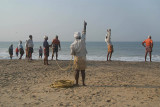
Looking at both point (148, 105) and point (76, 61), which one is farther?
point (76, 61)

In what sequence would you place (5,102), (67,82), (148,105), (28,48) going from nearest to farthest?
(148,105)
(5,102)
(67,82)
(28,48)

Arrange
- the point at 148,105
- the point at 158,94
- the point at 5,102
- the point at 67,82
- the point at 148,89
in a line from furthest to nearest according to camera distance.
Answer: the point at 67,82
the point at 148,89
the point at 158,94
the point at 5,102
the point at 148,105

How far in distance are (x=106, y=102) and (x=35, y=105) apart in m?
1.75

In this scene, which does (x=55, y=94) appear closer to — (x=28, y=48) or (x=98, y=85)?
(x=98, y=85)

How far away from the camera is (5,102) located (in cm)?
444

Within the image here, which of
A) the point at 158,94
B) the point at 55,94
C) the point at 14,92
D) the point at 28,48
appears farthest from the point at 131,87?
the point at 28,48

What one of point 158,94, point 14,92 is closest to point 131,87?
point 158,94

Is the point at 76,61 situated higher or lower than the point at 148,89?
higher

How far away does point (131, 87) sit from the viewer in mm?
5793

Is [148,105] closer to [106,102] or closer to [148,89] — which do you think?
[106,102]

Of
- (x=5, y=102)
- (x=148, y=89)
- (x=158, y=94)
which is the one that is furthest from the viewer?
(x=148, y=89)

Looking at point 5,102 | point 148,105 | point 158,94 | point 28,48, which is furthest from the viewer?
point 28,48

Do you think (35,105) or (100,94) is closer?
(35,105)

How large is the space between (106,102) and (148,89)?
191cm
